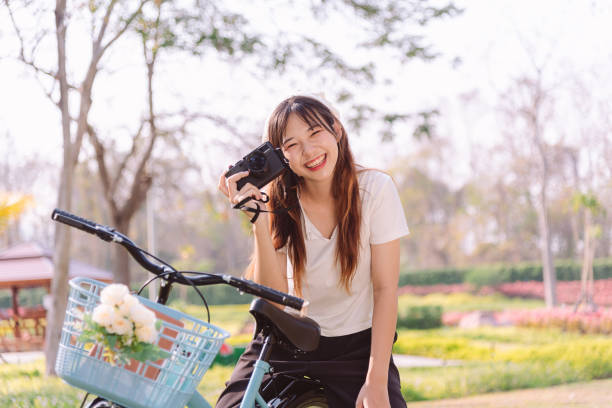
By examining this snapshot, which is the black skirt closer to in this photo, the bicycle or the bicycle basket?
the bicycle

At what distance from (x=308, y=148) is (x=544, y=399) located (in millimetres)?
5736

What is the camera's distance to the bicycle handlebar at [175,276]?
1499 mm

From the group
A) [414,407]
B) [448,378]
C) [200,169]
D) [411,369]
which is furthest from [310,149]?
[200,169]

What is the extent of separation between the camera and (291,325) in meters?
1.70

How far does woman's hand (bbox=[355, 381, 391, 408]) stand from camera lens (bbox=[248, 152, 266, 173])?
680 mm

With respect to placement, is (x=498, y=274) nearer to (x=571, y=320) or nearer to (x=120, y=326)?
(x=571, y=320)

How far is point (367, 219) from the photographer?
7.01ft

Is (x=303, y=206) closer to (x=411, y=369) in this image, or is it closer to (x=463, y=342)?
(x=411, y=369)

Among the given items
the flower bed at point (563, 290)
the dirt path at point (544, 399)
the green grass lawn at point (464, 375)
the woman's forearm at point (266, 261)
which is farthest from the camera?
the flower bed at point (563, 290)

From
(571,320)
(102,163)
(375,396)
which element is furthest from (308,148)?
(571,320)

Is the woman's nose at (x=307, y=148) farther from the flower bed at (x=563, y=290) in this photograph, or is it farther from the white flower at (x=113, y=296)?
the flower bed at (x=563, y=290)

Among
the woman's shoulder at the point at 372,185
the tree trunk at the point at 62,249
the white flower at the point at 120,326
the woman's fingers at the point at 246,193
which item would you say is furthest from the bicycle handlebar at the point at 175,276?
the tree trunk at the point at 62,249

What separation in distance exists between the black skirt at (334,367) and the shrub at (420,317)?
47.9 feet

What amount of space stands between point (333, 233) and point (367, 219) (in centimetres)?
12
